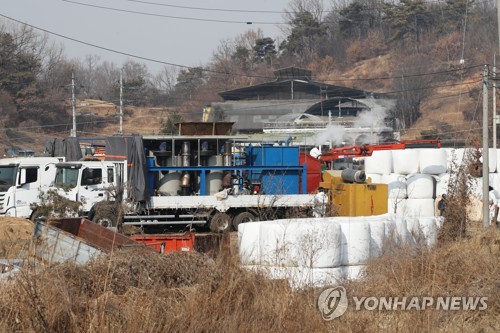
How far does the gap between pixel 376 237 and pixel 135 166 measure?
452 inches

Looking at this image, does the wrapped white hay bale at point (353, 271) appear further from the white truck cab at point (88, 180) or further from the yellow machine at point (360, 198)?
the white truck cab at point (88, 180)

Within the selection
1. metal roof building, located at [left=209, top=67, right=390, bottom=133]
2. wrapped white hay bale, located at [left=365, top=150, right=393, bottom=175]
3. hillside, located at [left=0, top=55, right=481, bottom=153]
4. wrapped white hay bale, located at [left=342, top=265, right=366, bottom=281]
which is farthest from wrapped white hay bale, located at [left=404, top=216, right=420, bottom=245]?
hillside, located at [left=0, top=55, right=481, bottom=153]

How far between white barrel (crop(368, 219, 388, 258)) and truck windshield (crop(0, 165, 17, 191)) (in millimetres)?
13277

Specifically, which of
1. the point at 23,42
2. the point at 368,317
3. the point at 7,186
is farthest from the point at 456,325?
the point at 23,42

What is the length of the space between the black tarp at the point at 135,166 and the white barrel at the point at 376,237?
1062 centimetres

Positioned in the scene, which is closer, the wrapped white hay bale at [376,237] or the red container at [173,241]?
the wrapped white hay bale at [376,237]

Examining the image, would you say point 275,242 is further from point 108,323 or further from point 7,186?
point 7,186

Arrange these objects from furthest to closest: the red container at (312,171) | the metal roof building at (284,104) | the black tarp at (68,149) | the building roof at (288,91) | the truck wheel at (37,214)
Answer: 1. the building roof at (288,91)
2. the metal roof building at (284,104)
3. the black tarp at (68,149)
4. the red container at (312,171)
5. the truck wheel at (37,214)

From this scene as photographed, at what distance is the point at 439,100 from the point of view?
287ft

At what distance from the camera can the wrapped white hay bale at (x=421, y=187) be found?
23234 millimetres

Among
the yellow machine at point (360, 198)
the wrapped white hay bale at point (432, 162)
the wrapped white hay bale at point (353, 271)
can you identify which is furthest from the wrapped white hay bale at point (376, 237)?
the wrapped white hay bale at point (432, 162)

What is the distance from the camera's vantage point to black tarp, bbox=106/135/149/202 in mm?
21984

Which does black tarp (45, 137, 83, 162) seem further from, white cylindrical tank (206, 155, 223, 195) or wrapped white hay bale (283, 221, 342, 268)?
wrapped white hay bale (283, 221, 342, 268)

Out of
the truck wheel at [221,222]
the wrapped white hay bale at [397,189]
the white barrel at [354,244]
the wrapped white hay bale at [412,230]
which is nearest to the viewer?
the white barrel at [354,244]
